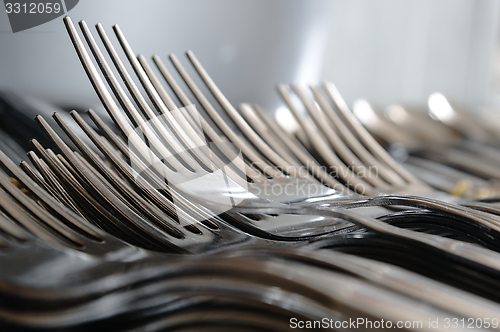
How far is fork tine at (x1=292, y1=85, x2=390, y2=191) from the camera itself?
0.31m

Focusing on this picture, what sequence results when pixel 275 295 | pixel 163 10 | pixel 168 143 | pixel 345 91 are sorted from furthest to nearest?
pixel 345 91 < pixel 163 10 < pixel 168 143 < pixel 275 295

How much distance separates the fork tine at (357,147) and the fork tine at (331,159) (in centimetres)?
2

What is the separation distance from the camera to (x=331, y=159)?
32 centimetres

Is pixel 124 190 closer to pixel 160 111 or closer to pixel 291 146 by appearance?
pixel 160 111

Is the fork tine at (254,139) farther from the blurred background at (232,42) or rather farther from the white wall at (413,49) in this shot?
the white wall at (413,49)

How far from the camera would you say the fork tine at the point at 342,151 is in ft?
1.03

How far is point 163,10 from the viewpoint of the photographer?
0.33 m

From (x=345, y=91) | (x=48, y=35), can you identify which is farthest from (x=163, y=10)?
(x=345, y=91)

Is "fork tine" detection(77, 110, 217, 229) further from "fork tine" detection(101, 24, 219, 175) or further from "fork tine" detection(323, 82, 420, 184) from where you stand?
"fork tine" detection(323, 82, 420, 184)

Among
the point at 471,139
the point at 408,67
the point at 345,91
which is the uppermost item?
the point at 408,67

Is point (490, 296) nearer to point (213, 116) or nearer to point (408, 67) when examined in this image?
point (213, 116)

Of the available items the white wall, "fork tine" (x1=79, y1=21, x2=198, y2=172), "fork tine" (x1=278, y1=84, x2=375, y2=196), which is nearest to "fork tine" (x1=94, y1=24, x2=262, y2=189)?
"fork tine" (x1=79, y1=21, x2=198, y2=172)

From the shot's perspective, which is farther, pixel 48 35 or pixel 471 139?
pixel 471 139

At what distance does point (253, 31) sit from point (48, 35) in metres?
0.20
